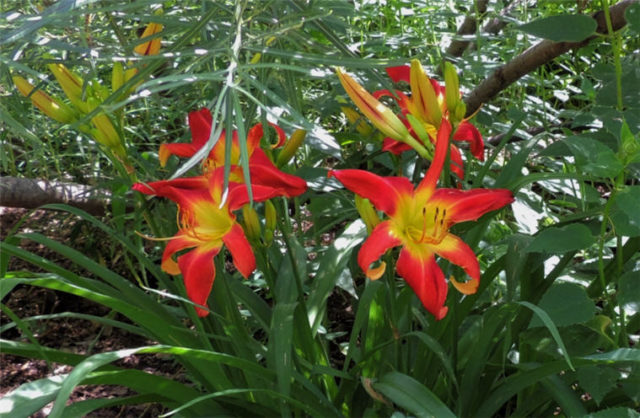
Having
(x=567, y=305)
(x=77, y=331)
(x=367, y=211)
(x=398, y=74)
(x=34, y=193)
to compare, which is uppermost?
(x=398, y=74)

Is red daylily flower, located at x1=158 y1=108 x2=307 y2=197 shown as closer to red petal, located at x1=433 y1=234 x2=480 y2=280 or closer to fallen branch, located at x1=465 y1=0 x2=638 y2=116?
red petal, located at x1=433 y1=234 x2=480 y2=280

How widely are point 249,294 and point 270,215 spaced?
386mm

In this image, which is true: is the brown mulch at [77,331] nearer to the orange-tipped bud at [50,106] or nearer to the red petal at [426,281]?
the orange-tipped bud at [50,106]

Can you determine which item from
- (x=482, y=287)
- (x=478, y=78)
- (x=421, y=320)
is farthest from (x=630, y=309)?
(x=478, y=78)

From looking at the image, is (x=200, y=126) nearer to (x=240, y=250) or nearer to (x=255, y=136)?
(x=255, y=136)

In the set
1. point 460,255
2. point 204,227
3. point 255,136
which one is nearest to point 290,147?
point 255,136

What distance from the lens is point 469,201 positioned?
92 centimetres

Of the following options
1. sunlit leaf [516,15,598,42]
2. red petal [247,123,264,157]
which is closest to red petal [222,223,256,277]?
red petal [247,123,264,157]

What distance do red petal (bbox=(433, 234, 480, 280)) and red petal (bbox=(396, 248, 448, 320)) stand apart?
4 centimetres

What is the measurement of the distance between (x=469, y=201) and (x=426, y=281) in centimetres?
11

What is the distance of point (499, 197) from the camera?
91 cm

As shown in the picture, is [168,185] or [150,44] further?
[150,44]

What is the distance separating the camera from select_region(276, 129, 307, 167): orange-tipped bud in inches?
40.0

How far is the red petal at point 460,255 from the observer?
92 centimetres
